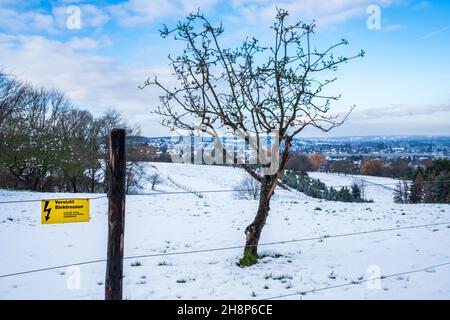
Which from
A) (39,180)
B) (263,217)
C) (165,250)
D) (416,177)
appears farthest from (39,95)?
(416,177)

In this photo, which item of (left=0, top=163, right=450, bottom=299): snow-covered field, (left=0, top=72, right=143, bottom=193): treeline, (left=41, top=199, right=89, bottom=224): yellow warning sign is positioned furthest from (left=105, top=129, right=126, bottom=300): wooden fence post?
(left=0, top=72, right=143, bottom=193): treeline

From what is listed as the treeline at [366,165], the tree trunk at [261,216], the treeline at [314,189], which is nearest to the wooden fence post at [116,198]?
the tree trunk at [261,216]

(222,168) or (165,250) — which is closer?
(165,250)

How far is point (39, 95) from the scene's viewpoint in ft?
112

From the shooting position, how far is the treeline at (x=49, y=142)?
24953mm

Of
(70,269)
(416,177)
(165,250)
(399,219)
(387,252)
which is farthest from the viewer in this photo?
(416,177)

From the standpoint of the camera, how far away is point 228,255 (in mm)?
8398

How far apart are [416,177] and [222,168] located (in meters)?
40.4

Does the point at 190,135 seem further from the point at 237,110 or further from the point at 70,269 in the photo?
the point at 70,269

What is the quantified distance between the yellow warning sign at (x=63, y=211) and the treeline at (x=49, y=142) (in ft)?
72.9

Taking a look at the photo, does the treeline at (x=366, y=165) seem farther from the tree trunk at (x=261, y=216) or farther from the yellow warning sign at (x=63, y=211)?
the yellow warning sign at (x=63, y=211)

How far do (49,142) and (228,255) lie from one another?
25470 millimetres

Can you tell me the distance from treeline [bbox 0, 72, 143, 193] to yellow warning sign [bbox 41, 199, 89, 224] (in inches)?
875

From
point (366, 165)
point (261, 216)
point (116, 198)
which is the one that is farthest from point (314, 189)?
point (116, 198)
